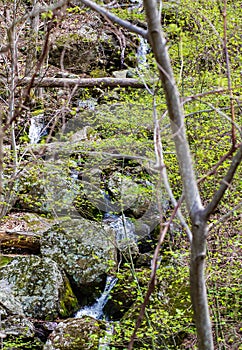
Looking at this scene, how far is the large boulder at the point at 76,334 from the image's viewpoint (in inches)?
154

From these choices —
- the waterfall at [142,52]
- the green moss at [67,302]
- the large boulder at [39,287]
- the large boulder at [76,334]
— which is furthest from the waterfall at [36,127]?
the large boulder at [76,334]

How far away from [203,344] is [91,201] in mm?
3976

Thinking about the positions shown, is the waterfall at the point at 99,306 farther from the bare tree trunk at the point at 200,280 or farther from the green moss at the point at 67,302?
the bare tree trunk at the point at 200,280

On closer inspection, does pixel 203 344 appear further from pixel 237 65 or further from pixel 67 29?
pixel 67 29

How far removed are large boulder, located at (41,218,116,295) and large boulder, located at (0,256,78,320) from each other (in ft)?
0.61

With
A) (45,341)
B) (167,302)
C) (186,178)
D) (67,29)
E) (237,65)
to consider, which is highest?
(67,29)

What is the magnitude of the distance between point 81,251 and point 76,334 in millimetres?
1209

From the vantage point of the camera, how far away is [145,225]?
5.79 m

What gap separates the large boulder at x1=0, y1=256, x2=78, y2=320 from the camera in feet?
14.9

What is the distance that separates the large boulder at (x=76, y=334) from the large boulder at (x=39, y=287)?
1.48ft

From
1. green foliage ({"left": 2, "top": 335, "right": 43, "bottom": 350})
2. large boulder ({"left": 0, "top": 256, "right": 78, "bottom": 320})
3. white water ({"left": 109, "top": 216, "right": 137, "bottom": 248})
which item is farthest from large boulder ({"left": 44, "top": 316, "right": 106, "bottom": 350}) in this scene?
white water ({"left": 109, "top": 216, "right": 137, "bottom": 248})

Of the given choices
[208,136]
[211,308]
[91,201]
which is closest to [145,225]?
[91,201]

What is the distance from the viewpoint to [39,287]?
4.64 m

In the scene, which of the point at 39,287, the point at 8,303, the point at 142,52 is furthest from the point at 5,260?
the point at 142,52
